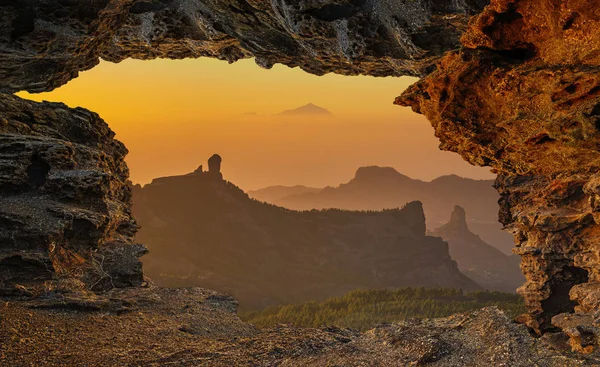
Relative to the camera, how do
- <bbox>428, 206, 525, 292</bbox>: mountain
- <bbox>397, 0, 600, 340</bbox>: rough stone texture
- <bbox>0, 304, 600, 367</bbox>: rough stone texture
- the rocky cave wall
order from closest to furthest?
<bbox>397, 0, 600, 340</bbox>: rough stone texture → the rocky cave wall → <bbox>0, 304, 600, 367</bbox>: rough stone texture → <bbox>428, 206, 525, 292</bbox>: mountain

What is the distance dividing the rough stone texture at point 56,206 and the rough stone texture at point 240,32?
2.68 metres

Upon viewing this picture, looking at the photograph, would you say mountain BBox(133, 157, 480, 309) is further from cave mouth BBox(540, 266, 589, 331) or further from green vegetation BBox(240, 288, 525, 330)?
cave mouth BBox(540, 266, 589, 331)

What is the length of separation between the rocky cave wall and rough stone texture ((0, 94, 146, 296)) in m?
0.11

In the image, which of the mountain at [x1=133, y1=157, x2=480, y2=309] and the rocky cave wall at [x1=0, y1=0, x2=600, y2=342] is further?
the mountain at [x1=133, y1=157, x2=480, y2=309]

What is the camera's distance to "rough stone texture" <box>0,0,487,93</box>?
52.5ft

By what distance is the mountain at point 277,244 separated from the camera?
116438 mm

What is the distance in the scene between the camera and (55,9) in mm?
16188

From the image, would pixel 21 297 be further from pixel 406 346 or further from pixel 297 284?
pixel 297 284

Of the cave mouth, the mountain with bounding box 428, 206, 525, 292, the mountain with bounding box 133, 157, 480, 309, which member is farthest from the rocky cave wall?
the mountain with bounding box 428, 206, 525, 292

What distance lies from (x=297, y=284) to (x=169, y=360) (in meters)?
108

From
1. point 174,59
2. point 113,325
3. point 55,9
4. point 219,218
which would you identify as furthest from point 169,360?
point 219,218

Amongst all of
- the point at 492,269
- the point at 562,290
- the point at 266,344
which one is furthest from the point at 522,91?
the point at 492,269

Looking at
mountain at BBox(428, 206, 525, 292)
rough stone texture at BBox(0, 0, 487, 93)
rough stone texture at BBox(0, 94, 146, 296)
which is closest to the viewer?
rough stone texture at BBox(0, 0, 487, 93)

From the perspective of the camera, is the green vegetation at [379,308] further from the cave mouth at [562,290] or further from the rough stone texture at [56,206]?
the rough stone texture at [56,206]
